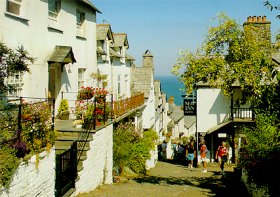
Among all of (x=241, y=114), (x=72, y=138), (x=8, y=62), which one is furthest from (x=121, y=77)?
(x=8, y=62)

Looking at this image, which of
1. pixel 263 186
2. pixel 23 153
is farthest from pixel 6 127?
pixel 263 186

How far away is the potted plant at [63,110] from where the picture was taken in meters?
18.2

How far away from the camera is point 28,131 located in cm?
900

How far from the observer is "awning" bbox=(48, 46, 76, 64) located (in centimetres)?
1688

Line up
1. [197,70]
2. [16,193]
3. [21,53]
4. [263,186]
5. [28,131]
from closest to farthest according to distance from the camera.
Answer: [16,193], [28,131], [263,186], [21,53], [197,70]

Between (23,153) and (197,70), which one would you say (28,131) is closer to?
(23,153)

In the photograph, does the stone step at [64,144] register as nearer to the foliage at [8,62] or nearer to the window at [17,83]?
the window at [17,83]

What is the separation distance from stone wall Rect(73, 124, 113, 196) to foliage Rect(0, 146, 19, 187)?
4.66 meters

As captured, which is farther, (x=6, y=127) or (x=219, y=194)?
(x=219, y=194)

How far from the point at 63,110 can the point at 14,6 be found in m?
6.08

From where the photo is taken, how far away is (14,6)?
47.1ft

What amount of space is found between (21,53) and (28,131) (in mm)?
3424

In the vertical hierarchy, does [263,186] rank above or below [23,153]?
below

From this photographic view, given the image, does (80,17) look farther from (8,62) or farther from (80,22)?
(8,62)
